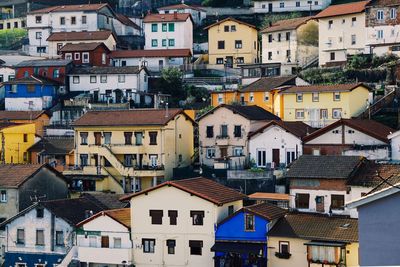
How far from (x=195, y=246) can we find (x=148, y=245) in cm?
231

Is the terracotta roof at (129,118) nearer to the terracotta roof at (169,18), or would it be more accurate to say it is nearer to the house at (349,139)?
the house at (349,139)

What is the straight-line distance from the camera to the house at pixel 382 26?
→ 62406mm

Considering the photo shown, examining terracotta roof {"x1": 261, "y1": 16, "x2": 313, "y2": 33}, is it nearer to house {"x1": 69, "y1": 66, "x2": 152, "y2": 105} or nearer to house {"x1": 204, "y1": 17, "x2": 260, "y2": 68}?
house {"x1": 204, "y1": 17, "x2": 260, "y2": 68}

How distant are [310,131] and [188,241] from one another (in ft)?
46.8

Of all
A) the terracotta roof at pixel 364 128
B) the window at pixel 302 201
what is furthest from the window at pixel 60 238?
the terracotta roof at pixel 364 128

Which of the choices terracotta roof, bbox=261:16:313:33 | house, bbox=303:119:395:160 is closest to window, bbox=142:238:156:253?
house, bbox=303:119:395:160

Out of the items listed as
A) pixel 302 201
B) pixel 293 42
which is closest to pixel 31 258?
pixel 302 201

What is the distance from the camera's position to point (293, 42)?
69250mm

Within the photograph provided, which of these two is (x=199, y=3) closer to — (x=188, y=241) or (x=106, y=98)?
(x=106, y=98)

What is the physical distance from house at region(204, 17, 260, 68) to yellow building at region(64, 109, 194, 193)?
21479 mm

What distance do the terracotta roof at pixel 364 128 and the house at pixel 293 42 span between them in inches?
789

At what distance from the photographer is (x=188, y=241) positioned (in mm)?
39438

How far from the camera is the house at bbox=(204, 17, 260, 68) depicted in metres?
73.1

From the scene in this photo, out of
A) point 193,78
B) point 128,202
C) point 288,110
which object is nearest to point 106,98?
point 193,78
